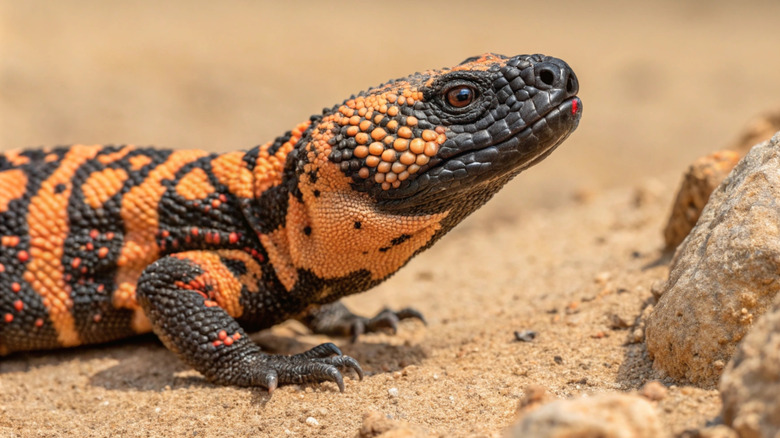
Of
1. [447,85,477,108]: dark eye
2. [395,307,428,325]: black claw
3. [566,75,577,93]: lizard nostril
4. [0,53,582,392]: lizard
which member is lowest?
[395,307,428,325]: black claw

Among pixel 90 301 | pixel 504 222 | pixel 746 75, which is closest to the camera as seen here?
pixel 90 301

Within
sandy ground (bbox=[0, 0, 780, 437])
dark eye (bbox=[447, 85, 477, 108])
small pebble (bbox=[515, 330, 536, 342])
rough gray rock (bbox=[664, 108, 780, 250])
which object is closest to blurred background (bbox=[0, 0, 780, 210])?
sandy ground (bbox=[0, 0, 780, 437])

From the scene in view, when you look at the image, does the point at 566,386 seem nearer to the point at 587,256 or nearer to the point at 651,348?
the point at 651,348

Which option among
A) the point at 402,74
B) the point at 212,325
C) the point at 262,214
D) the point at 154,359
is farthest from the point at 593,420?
the point at 402,74

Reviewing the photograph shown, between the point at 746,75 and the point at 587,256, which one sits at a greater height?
the point at 746,75

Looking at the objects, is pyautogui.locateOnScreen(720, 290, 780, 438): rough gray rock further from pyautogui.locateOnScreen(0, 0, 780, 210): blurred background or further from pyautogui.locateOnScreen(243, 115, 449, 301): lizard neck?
pyautogui.locateOnScreen(0, 0, 780, 210): blurred background

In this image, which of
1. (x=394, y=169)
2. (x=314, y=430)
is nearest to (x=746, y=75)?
(x=394, y=169)
